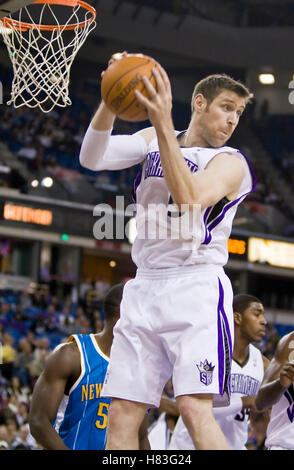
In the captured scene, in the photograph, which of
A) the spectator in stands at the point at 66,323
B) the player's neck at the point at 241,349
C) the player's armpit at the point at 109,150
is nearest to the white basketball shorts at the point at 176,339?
the player's armpit at the point at 109,150

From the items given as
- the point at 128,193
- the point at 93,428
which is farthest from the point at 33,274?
the point at 93,428

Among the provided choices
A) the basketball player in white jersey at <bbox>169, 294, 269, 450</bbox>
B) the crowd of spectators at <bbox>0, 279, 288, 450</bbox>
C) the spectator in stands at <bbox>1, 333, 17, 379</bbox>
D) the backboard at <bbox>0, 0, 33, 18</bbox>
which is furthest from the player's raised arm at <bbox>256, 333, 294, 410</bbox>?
the spectator in stands at <bbox>1, 333, 17, 379</bbox>

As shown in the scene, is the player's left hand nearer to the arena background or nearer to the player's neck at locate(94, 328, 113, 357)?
the player's neck at locate(94, 328, 113, 357)

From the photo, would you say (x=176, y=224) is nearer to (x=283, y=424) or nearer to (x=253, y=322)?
(x=283, y=424)

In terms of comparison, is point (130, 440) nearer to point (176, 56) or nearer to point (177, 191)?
point (177, 191)

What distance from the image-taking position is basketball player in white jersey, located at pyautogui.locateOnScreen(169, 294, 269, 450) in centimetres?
595

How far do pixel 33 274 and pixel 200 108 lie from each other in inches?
693

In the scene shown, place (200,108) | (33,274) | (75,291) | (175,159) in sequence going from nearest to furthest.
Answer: (175,159), (200,108), (75,291), (33,274)

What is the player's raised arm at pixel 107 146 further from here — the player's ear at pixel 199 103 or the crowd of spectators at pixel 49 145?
the crowd of spectators at pixel 49 145

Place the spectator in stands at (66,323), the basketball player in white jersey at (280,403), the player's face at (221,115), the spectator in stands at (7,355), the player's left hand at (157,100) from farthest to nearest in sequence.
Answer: the spectator in stands at (66,323), the spectator in stands at (7,355), the basketball player in white jersey at (280,403), the player's face at (221,115), the player's left hand at (157,100)

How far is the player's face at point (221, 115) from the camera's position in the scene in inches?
140

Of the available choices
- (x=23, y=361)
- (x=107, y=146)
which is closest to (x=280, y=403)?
(x=107, y=146)

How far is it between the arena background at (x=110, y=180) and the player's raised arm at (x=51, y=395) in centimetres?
841

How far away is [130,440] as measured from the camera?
3.29m
